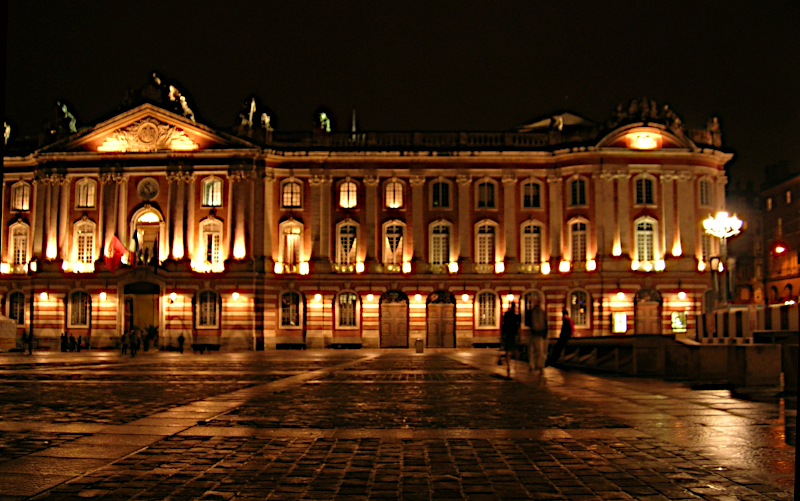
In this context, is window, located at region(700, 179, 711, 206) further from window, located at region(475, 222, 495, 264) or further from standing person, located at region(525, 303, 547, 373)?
standing person, located at region(525, 303, 547, 373)

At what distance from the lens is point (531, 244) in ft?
169

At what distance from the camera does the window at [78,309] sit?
168 feet

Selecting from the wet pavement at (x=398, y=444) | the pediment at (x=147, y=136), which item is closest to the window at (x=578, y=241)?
the pediment at (x=147, y=136)

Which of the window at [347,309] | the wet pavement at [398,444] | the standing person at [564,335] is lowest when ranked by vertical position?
the wet pavement at [398,444]

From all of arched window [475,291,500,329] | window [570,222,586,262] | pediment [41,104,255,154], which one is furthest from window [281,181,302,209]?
window [570,222,586,262]

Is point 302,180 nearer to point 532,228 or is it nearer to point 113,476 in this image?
point 532,228

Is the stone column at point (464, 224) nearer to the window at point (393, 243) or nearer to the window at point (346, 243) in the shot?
the window at point (393, 243)

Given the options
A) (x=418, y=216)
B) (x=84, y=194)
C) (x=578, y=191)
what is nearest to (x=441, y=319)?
(x=418, y=216)

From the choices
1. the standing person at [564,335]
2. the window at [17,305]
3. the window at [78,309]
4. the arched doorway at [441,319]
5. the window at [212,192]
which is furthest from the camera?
the window at [17,305]

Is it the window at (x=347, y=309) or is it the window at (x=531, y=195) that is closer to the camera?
the window at (x=347, y=309)

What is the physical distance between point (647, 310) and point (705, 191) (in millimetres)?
8082

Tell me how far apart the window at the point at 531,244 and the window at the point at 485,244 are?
1.77m

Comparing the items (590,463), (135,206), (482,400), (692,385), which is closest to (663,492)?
(590,463)

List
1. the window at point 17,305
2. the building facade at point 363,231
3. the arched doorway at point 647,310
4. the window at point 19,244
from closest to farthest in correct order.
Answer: the arched doorway at point 647,310
the building facade at point 363,231
the window at point 17,305
the window at point 19,244
